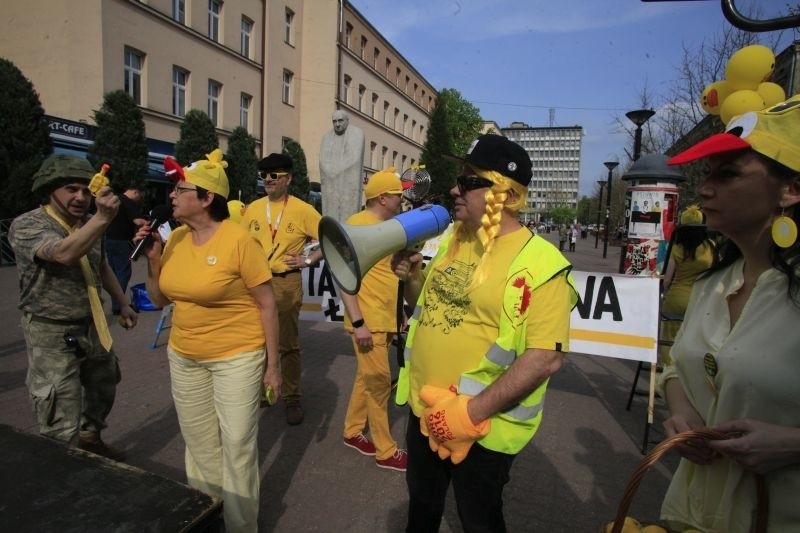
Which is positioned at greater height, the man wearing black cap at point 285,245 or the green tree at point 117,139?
the green tree at point 117,139

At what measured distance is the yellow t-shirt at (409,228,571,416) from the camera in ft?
5.69

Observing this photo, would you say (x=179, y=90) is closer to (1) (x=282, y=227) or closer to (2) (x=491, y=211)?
(1) (x=282, y=227)

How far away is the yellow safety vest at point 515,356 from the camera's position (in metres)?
1.75

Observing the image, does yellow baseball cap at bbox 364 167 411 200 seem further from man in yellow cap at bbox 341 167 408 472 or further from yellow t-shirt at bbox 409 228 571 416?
yellow t-shirt at bbox 409 228 571 416

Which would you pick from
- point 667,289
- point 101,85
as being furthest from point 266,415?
point 101,85

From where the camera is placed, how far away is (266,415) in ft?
14.4

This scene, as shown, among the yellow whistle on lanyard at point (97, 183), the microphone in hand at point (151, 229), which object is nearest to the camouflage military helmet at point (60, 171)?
the yellow whistle on lanyard at point (97, 183)

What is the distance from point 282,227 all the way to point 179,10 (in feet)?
67.8

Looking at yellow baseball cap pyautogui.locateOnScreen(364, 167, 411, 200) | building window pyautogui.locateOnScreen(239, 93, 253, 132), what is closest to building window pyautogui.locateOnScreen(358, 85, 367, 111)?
building window pyautogui.locateOnScreen(239, 93, 253, 132)

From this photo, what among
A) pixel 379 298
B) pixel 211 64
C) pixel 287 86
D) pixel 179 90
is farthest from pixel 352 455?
pixel 287 86

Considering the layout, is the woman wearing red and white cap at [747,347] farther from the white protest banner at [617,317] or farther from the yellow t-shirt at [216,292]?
the white protest banner at [617,317]

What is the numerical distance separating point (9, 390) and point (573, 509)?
5.01 meters

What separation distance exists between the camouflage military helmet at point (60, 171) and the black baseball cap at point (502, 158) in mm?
2376

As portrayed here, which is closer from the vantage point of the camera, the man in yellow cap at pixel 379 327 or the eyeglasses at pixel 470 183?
the eyeglasses at pixel 470 183
